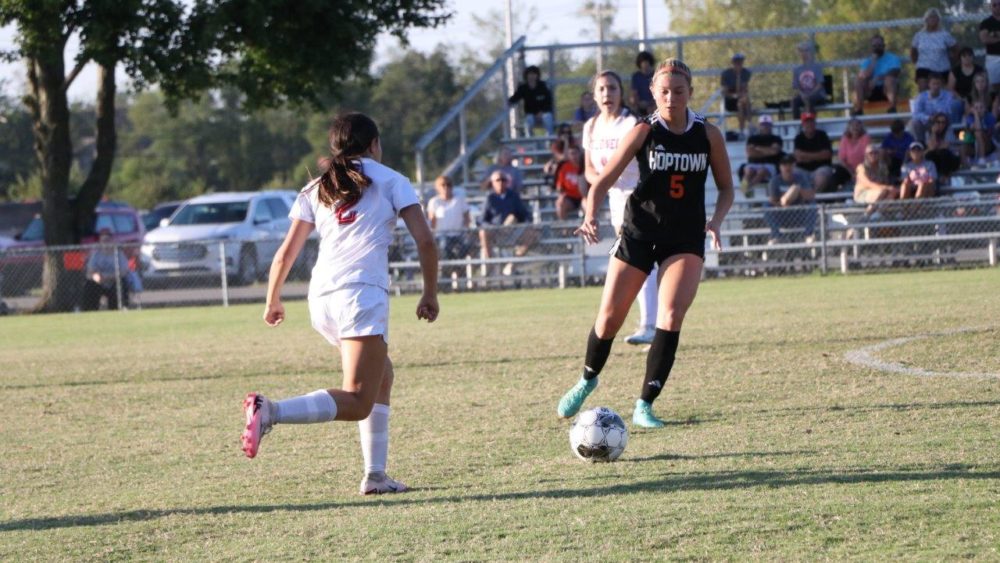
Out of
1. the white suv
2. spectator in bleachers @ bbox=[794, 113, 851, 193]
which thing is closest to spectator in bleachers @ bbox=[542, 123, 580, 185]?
spectator in bleachers @ bbox=[794, 113, 851, 193]

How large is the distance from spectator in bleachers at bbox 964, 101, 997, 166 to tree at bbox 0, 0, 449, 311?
32.3 ft

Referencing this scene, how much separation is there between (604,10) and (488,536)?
51.7 meters

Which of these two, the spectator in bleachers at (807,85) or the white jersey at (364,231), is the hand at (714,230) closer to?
the white jersey at (364,231)

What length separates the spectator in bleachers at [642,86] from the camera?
899 inches

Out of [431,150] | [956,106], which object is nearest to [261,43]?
[956,106]

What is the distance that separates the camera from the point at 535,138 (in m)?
25.4

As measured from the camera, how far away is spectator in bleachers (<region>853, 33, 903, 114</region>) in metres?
23.4

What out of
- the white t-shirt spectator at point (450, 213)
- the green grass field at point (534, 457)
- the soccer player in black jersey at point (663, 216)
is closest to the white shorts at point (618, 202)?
the green grass field at point (534, 457)

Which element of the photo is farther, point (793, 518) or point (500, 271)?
point (500, 271)

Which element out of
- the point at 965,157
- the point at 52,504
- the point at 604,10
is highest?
the point at 604,10

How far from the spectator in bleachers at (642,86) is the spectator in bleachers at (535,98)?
269 cm

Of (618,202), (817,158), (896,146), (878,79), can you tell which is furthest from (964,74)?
(618,202)

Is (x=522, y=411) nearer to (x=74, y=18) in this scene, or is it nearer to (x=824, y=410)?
(x=824, y=410)

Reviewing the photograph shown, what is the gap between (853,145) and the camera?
21250mm
